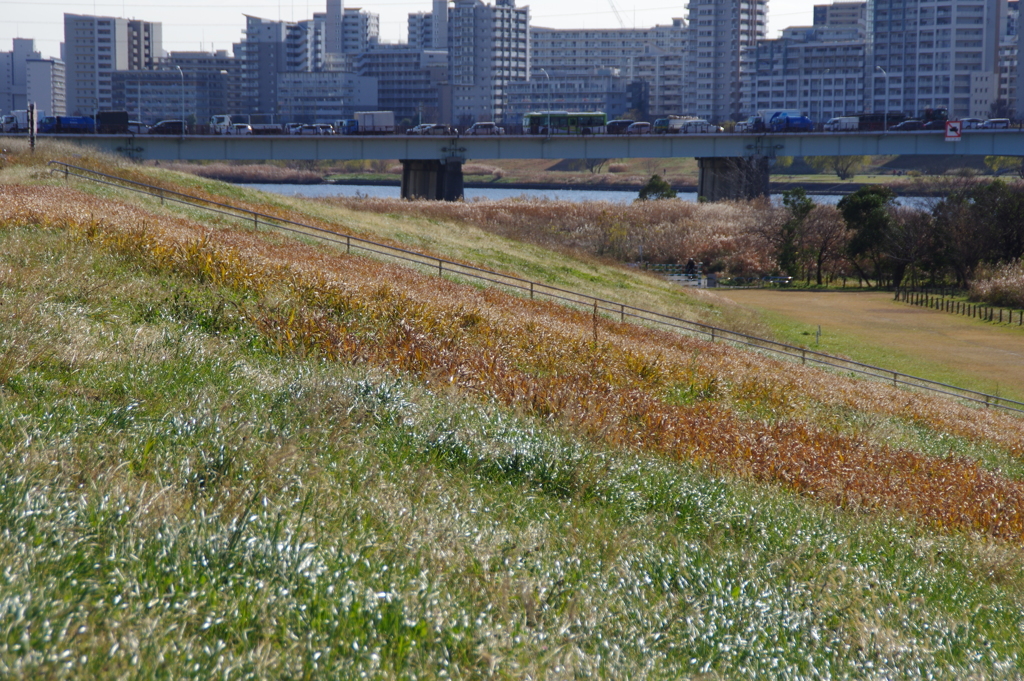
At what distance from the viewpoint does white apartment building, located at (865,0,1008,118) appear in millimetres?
179625

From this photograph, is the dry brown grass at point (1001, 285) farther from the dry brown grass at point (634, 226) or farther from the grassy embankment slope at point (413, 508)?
the grassy embankment slope at point (413, 508)

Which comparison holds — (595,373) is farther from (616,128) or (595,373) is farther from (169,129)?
(616,128)

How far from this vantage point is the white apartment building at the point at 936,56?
589 ft

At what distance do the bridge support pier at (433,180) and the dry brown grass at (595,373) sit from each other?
59.9 m

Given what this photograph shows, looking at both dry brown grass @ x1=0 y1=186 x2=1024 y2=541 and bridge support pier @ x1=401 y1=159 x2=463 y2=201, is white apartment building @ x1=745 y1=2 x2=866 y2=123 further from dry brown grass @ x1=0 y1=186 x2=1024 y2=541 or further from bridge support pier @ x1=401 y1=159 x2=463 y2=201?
dry brown grass @ x1=0 y1=186 x2=1024 y2=541

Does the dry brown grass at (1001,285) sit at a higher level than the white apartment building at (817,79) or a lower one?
lower

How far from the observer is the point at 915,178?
122312 millimetres

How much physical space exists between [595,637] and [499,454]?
3870mm

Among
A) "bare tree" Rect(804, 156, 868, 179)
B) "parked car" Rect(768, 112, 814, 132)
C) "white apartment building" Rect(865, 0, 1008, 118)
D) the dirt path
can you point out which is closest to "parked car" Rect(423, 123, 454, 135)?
"parked car" Rect(768, 112, 814, 132)

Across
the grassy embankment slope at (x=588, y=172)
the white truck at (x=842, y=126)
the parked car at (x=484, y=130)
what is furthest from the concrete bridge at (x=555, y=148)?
the grassy embankment slope at (x=588, y=172)

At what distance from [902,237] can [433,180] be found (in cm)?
4236

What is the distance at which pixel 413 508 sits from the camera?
6.83m

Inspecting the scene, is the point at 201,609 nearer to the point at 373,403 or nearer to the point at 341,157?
the point at 373,403

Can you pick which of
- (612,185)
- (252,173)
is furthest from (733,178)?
(252,173)
